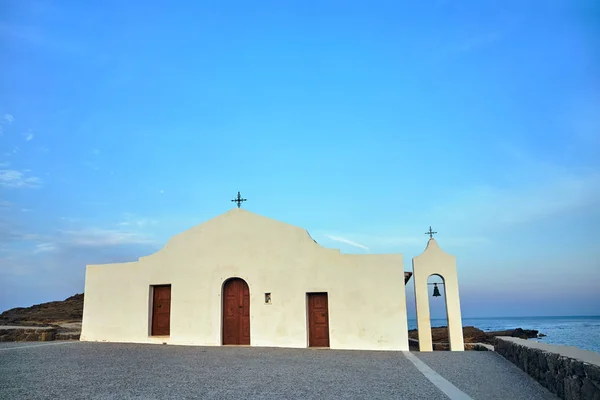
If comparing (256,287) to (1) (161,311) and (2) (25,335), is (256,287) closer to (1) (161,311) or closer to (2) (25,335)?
(1) (161,311)

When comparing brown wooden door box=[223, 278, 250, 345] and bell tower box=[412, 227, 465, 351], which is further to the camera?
brown wooden door box=[223, 278, 250, 345]

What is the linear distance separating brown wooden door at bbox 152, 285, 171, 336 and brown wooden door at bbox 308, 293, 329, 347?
5071 millimetres

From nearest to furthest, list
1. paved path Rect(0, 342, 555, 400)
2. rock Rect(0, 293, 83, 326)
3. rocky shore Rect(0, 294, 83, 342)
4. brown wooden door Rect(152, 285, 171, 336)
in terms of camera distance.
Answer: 1. paved path Rect(0, 342, 555, 400)
2. brown wooden door Rect(152, 285, 171, 336)
3. rocky shore Rect(0, 294, 83, 342)
4. rock Rect(0, 293, 83, 326)

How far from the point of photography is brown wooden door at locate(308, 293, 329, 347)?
46.5 ft

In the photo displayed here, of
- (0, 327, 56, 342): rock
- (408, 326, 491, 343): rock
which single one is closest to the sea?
(408, 326, 491, 343): rock

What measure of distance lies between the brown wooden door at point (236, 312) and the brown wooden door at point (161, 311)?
221 cm

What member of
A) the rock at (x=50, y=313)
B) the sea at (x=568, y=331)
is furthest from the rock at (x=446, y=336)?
the rock at (x=50, y=313)

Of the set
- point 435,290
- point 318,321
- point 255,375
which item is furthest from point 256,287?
point 255,375

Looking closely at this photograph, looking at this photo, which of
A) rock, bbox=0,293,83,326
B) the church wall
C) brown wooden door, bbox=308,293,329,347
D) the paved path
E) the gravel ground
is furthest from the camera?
rock, bbox=0,293,83,326

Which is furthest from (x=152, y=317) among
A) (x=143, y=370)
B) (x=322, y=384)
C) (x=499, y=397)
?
(x=499, y=397)

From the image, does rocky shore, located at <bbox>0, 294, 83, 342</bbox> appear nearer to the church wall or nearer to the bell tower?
the church wall

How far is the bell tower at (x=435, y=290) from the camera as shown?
14281 mm

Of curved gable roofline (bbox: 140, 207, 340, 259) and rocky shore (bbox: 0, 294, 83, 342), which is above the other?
curved gable roofline (bbox: 140, 207, 340, 259)

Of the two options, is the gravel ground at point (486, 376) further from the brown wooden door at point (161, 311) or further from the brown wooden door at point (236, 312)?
the brown wooden door at point (161, 311)
